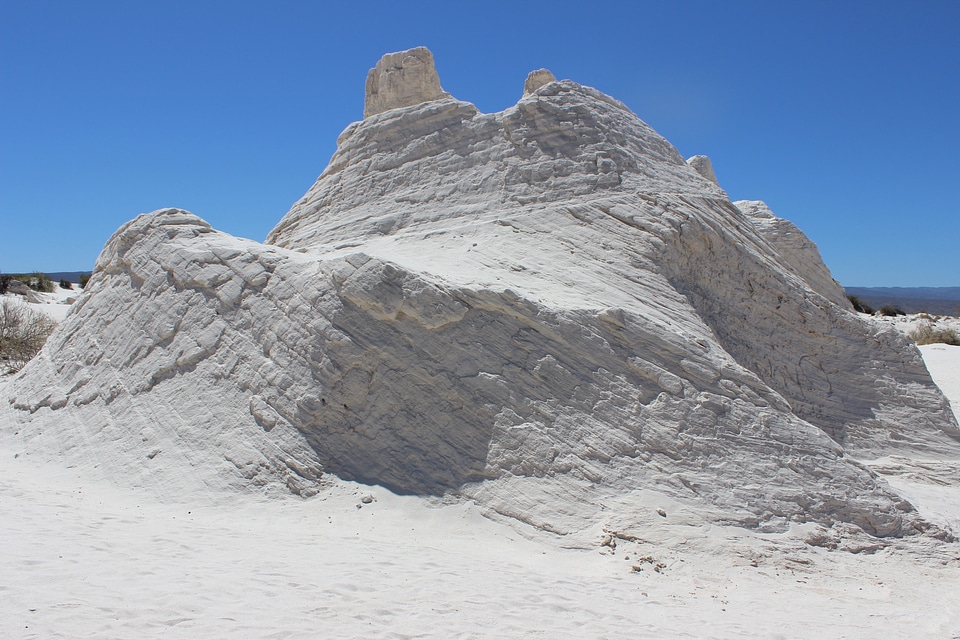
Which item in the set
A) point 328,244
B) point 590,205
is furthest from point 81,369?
point 590,205

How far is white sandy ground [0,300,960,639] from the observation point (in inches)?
178

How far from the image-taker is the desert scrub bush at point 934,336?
1113 inches

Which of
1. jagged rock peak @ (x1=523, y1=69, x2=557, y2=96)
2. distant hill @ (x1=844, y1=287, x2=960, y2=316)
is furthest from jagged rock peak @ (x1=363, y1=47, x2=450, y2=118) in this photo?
distant hill @ (x1=844, y1=287, x2=960, y2=316)

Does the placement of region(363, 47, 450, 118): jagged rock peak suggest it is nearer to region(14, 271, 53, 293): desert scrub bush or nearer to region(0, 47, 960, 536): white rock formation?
region(0, 47, 960, 536): white rock formation

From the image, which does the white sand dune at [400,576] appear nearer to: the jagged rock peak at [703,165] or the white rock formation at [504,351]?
the white rock formation at [504,351]

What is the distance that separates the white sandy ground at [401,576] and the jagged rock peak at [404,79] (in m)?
9.14

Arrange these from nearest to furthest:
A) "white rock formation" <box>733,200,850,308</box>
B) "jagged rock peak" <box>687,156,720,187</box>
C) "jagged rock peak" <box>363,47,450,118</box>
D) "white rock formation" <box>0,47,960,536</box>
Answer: "white rock formation" <box>0,47,960,536</box>, "white rock formation" <box>733,200,850,308</box>, "jagged rock peak" <box>363,47,450,118</box>, "jagged rock peak" <box>687,156,720,187</box>

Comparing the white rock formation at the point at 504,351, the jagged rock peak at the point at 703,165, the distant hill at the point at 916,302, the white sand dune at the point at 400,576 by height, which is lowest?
the white sand dune at the point at 400,576

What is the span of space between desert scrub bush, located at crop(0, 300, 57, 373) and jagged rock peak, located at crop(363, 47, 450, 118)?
33.7 feet

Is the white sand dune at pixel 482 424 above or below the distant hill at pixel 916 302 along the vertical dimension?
below

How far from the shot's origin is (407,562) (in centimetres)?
581

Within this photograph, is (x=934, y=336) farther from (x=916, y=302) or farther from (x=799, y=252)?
(x=916, y=302)

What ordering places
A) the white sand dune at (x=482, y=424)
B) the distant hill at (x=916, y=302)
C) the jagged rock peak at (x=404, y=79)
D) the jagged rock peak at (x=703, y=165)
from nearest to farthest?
the white sand dune at (x=482, y=424) → the jagged rock peak at (x=404, y=79) → the jagged rock peak at (x=703, y=165) → the distant hill at (x=916, y=302)

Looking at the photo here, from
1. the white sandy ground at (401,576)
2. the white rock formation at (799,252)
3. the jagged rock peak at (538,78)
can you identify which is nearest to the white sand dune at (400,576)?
the white sandy ground at (401,576)
